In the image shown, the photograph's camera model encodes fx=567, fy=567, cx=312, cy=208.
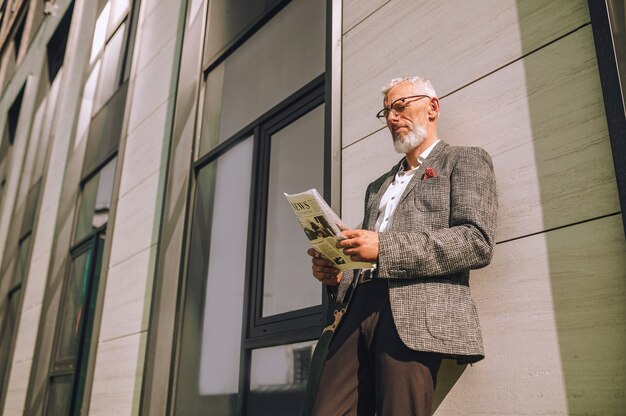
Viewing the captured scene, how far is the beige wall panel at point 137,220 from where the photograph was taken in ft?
18.1

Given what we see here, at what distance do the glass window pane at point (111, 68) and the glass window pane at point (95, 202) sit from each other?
3.85 ft

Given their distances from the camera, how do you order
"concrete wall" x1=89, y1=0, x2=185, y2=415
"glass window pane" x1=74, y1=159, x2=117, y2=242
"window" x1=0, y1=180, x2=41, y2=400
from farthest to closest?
"window" x1=0, y1=180, x2=41, y2=400, "glass window pane" x1=74, y1=159, x2=117, y2=242, "concrete wall" x1=89, y1=0, x2=185, y2=415

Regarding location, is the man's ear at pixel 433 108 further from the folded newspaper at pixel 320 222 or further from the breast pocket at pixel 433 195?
the folded newspaper at pixel 320 222

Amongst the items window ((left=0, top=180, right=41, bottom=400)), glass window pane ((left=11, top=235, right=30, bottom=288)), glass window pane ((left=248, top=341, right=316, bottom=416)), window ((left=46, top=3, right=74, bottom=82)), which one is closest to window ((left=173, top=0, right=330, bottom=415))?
glass window pane ((left=248, top=341, right=316, bottom=416))

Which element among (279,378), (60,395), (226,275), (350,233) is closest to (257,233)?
(226,275)

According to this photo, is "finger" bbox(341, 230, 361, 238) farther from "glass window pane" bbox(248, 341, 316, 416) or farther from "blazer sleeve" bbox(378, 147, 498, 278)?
"glass window pane" bbox(248, 341, 316, 416)

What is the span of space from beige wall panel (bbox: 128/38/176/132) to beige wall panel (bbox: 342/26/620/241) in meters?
4.07

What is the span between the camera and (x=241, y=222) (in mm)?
4406

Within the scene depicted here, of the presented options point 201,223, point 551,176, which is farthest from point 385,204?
point 201,223

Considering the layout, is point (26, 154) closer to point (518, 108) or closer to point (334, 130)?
point (334, 130)

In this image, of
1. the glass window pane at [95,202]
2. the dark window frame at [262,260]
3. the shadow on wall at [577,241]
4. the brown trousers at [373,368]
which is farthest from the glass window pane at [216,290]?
the glass window pane at [95,202]

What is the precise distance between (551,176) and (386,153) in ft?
3.20

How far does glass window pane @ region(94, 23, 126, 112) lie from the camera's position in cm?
806

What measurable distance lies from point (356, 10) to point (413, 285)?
2150 millimetres
